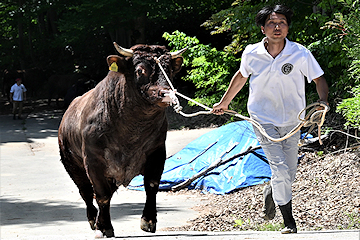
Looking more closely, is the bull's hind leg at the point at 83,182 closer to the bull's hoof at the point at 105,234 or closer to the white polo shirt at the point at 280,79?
the bull's hoof at the point at 105,234

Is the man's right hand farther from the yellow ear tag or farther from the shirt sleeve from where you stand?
the yellow ear tag

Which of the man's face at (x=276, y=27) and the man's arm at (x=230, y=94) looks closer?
the man's face at (x=276, y=27)

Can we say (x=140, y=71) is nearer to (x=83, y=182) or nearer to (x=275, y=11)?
(x=275, y=11)

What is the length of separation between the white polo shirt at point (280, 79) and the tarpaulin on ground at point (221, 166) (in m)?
4.60

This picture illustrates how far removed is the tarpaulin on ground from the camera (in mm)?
9164

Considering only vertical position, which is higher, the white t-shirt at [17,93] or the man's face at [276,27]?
the man's face at [276,27]

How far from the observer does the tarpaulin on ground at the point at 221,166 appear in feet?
30.1

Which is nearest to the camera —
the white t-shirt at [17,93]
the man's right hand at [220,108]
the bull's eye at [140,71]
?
the man's right hand at [220,108]

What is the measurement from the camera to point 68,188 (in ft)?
33.3

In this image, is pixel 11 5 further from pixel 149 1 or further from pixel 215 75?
pixel 215 75

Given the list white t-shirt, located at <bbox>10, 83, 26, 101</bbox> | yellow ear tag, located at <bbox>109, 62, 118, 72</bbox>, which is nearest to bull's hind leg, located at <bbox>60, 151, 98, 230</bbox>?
yellow ear tag, located at <bbox>109, 62, 118, 72</bbox>

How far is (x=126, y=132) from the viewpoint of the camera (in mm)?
5391

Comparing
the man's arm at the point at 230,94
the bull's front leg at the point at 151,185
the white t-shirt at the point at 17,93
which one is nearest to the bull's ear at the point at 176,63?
the man's arm at the point at 230,94

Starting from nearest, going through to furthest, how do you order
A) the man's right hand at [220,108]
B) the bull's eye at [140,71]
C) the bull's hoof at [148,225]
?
the man's right hand at [220,108], the bull's eye at [140,71], the bull's hoof at [148,225]
